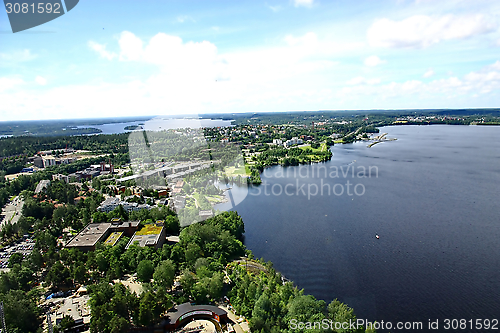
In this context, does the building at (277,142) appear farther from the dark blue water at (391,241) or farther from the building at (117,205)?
the building at (117,205)

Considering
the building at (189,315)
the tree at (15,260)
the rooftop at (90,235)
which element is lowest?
the building at (189,315)

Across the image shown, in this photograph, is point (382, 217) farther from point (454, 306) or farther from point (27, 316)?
point (27, 316)

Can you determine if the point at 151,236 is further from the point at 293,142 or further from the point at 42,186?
the point at 293,142

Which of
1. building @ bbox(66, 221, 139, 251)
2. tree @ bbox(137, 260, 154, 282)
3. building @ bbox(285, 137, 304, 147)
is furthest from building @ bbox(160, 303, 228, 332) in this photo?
building @ bbox(285, 137, 304, 147)

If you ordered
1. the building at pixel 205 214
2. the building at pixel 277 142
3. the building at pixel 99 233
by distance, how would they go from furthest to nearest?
1. the building at pixel 277 142
2. the building at pixel 205 214
3. the building at pixel 99 233

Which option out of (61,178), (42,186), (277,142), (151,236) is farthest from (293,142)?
(151,236)

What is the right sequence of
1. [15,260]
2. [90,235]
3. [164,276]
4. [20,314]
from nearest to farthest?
[20,314]
[164,276]
[15,260]
[90,235]

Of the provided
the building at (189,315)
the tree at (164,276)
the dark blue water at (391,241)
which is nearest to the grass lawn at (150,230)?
the tree at (164,276)
